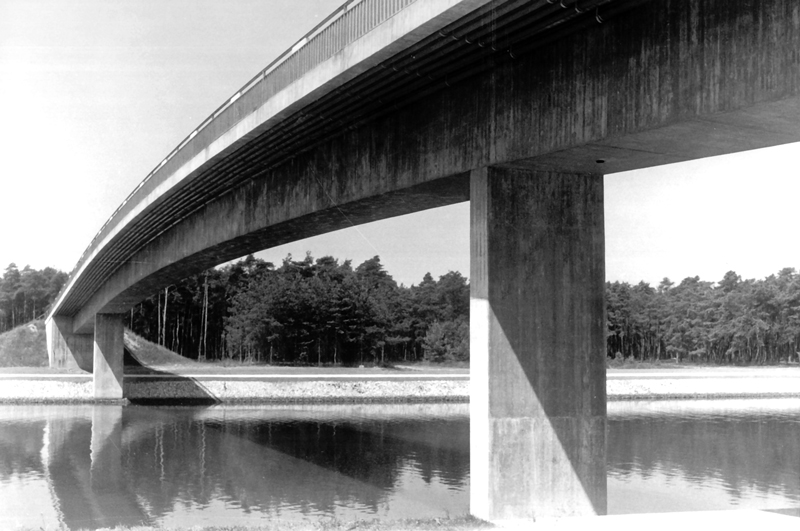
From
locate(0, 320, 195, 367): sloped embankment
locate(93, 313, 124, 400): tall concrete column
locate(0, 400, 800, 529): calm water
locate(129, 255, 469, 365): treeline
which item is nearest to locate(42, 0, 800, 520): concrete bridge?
locate(0, 400, 800, 529): calm water

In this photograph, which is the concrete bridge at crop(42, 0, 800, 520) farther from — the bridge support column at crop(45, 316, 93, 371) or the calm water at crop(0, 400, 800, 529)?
the bridge support column at crop(45, 316, 93, 371)

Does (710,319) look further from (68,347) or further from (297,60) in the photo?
(297,60)

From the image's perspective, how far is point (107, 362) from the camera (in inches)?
2030

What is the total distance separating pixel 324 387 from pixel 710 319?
4364cm

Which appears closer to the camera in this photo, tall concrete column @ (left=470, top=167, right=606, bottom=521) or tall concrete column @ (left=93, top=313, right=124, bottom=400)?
tall concrete column @ (left=470, top=167, right=606, bottom=521)

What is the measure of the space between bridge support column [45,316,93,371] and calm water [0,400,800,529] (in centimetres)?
1954

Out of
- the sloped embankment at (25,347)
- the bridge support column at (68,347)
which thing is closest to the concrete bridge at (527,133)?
the bridge support column at (68,347)

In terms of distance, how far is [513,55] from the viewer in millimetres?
12453

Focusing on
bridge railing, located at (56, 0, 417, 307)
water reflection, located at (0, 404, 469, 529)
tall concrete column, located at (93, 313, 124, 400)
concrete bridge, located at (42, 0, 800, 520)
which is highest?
bridge railing, located at (56, 0, 417, 307)

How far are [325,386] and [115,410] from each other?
13.0m

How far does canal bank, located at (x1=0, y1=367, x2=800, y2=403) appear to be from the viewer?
5047 centimetres

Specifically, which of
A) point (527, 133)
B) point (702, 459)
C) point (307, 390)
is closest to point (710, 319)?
point (307, 390)

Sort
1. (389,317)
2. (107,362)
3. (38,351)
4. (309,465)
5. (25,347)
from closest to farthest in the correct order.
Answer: (309,465) → (107,362) → (38,351) → (25,347) → (389,317)

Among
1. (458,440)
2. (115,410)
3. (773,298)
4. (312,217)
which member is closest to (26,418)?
(115,410)
